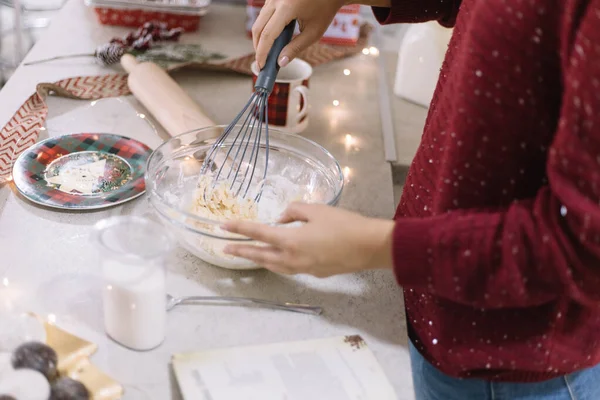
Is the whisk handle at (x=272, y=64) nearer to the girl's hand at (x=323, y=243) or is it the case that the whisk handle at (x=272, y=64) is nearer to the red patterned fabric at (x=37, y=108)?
the girl's hand at (x=323, y=243)

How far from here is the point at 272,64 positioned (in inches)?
34.9

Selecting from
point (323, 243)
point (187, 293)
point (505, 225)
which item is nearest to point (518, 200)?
point (505, 225)

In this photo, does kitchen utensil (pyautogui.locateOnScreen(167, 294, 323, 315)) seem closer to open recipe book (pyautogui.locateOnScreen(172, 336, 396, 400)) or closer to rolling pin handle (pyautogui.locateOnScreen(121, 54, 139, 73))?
open recipe book (pyautogui.locateOnScreen(172, 336, 396, 400))

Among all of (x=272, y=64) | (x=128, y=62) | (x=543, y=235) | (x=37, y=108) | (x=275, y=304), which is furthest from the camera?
(x=128, y=62)

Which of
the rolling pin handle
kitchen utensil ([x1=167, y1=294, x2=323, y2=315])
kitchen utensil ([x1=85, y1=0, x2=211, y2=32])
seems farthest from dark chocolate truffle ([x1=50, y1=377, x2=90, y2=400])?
kitchen utensil ([x1=85, y1=0, x2=211, y2=32])

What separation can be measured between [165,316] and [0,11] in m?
2.95

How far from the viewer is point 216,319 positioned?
76cm

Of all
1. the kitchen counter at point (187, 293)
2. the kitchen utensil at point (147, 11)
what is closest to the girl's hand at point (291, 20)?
the kitchen counter at point (187, 293)

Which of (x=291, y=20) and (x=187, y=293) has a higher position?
(x=291, y=20)

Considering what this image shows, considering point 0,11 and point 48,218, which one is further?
point 0,11

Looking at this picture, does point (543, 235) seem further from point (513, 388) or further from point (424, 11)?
point (424, 11)

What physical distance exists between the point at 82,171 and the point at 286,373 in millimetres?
510

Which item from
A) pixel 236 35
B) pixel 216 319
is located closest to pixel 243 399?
pixel 216 319

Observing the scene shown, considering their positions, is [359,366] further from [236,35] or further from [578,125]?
[236,35]
